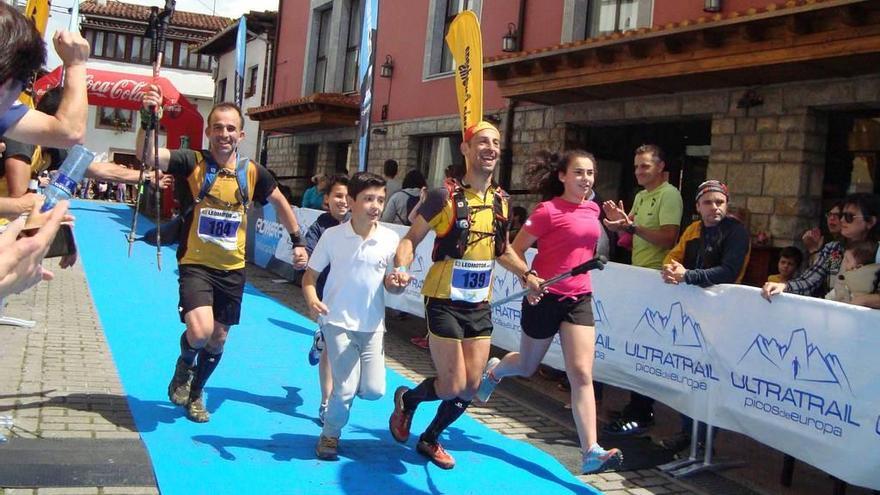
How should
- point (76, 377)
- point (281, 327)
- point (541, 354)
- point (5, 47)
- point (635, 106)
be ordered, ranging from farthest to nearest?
point (635, 106)
point (281, 327)
point (76, 377)
point (541, 354)
point (5, 47)

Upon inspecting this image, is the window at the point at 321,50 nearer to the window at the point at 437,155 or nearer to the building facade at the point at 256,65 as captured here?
the building facade at the point at 256,65

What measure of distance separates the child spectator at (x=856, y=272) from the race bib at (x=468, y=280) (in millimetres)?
2181

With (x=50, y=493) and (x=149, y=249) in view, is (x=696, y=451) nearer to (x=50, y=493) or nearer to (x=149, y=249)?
(x=50, y=493)

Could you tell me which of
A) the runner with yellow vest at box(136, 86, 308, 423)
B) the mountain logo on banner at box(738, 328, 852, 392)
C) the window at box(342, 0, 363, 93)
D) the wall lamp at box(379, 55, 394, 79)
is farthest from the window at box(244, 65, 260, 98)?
the mountain logo on banner at box(738, 328, 852, 392)

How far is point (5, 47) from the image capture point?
1.93 metres

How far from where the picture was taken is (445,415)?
4.73 metres

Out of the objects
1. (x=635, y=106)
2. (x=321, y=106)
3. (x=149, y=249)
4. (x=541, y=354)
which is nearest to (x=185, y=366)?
(x=541, y=354)

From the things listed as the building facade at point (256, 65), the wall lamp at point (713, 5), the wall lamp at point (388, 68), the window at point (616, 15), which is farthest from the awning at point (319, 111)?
the wall lamp at point (713, 5)

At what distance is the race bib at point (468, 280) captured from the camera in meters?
4.53

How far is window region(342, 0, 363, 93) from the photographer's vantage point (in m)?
19.2

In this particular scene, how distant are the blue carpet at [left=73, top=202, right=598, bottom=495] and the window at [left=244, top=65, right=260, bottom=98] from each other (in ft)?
61.1

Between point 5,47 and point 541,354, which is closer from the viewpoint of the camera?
point 5,47

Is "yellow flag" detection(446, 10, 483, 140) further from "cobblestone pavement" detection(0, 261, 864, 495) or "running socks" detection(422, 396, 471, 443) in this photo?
"running socks" detection(422, 396, 471, 443)

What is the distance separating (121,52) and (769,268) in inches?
→ 1823
